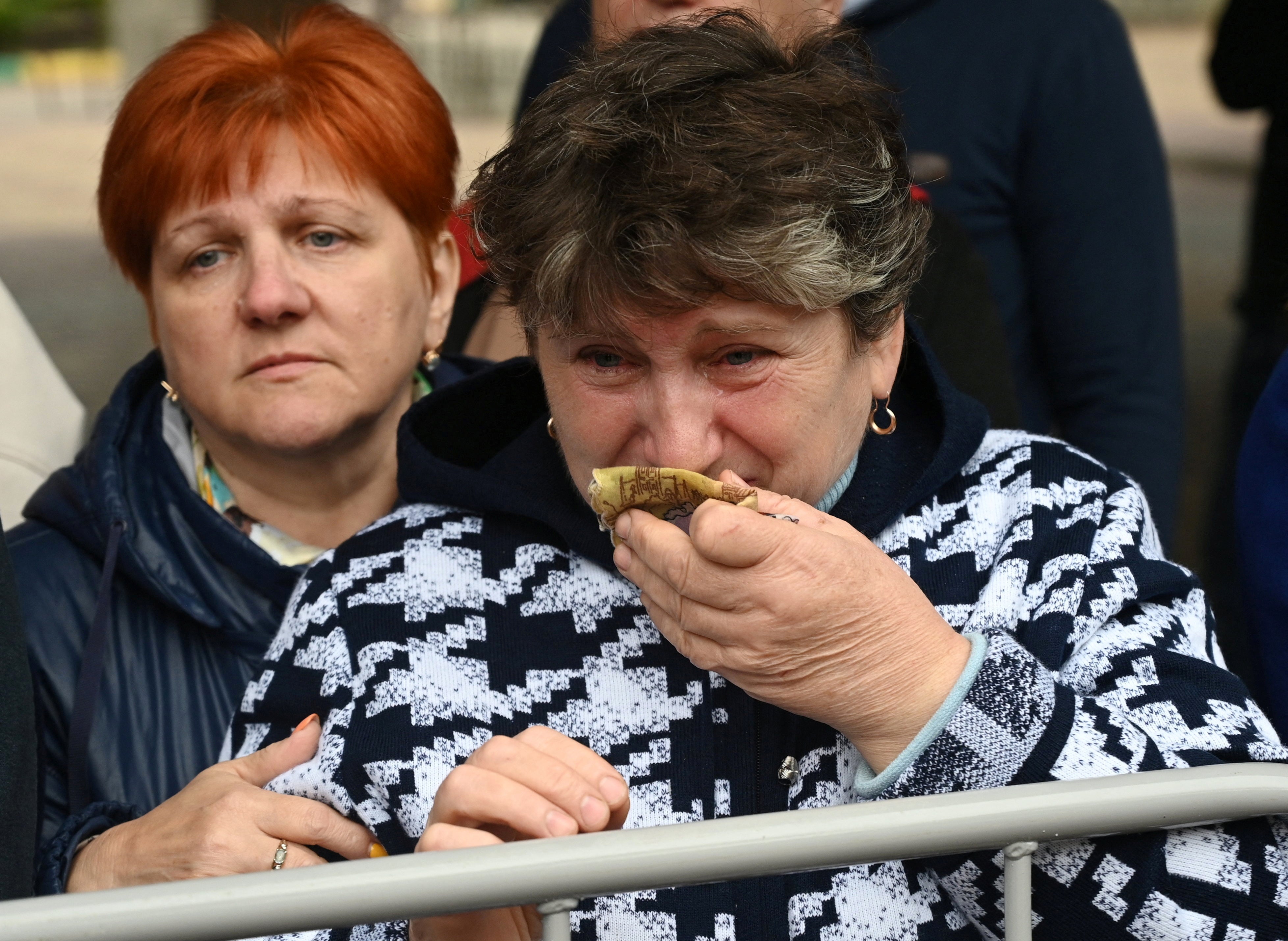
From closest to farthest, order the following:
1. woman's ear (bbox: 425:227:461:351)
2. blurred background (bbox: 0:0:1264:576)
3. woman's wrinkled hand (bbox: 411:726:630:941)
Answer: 1. woman's wrinkled hand (bbox: 411:726:630:941)
2. woman's ear (bbox: 425:227:461:351)
3. blurred background (bbox: 0:0:1264:576)

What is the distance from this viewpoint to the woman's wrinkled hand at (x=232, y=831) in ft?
5.85

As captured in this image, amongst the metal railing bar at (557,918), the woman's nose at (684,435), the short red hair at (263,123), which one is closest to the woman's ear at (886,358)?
the woman's nose at (684,435)

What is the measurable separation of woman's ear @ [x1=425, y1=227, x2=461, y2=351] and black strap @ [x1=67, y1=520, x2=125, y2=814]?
639mm

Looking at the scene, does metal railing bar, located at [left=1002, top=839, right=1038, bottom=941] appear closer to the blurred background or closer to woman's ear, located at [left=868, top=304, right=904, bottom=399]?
woman's ear, located at [left=868, top=304, right=904, bottom=399]

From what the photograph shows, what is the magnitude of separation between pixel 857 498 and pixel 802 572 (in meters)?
0.39

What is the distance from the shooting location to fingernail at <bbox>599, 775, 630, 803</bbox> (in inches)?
59.2

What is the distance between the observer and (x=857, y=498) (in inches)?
75.2

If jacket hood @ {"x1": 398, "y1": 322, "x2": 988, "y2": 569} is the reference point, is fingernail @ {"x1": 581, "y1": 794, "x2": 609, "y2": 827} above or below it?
below

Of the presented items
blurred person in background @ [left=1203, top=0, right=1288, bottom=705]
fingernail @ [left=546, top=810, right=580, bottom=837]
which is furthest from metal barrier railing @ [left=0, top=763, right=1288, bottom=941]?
blurred person in background @ [left=1203, top=0, right=1288, bottom=705]

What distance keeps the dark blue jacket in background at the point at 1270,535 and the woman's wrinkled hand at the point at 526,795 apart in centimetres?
96

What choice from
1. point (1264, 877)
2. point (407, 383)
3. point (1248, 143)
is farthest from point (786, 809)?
point (1248, 143)

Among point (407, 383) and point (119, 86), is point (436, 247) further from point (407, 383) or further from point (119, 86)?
point (119, 86)

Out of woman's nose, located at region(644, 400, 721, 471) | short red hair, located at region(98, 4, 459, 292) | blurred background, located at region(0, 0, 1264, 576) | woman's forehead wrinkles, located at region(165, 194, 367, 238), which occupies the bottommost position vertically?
blurred background, located at region(0, 0, 1264, 576)

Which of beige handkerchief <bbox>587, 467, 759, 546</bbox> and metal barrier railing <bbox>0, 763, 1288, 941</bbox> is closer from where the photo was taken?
metal barrier railing <bbox>0, 763, 1288, 941</bbox>
